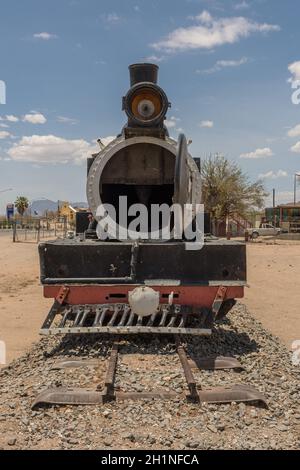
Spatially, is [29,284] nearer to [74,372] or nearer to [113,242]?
[113,242]

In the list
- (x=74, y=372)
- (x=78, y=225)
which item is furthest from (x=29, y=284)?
(x=74, y=372)

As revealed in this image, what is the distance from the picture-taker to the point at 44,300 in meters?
10.4

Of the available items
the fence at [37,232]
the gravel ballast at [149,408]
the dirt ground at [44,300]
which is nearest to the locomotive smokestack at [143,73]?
the gravel ballast at [149,408]

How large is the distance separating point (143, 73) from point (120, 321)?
131 inches

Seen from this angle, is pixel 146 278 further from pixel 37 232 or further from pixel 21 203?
pixel 21 203

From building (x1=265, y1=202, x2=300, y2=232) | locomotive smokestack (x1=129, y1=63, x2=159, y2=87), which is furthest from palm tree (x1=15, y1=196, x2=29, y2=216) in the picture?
locomotive smokestack (x1=129, y1=63, x2=159, y2=87)

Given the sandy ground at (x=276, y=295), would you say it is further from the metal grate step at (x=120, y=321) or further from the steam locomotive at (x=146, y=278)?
the metal grate step at (x=120, y=321)

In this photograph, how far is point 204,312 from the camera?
5.04 metres

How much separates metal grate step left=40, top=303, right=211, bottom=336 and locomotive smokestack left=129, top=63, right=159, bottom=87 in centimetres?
308

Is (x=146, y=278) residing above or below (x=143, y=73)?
below

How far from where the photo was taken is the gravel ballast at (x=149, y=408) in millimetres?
3240

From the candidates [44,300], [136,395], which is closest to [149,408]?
[136,395]

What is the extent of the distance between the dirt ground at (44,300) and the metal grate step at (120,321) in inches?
48.3
